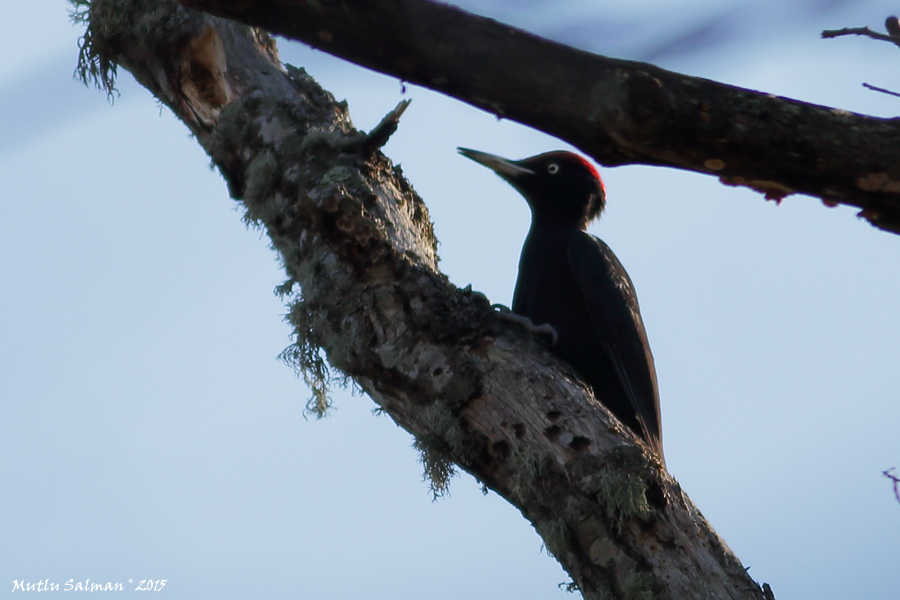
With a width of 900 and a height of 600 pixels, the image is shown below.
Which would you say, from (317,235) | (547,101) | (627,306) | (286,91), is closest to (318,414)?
(317,235)

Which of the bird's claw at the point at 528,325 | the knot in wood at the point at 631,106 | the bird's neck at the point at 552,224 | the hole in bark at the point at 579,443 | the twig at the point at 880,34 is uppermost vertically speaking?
the bird's neck at the point at 552,224

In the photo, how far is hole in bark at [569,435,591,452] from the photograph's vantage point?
246 centimetres

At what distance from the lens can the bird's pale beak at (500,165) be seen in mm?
4520

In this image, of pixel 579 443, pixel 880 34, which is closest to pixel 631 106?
pixel 880 34

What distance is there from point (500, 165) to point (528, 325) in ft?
5.95

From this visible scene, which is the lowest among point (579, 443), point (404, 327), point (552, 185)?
point (579, 443)

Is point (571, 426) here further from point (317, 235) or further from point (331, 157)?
point (331, 157)

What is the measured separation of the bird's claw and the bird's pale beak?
1227 mm

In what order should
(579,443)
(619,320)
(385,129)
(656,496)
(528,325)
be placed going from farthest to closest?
(619,320)
(385,129)
(528,325)
(579,443)
(656,496)

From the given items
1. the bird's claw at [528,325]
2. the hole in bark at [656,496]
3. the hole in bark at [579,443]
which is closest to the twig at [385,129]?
the bird's claw at [528,325]

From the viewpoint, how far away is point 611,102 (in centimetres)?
149

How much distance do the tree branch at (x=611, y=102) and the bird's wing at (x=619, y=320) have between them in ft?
7.16

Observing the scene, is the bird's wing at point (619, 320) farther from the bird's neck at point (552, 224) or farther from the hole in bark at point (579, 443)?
the hole in bark at point (579, 443)

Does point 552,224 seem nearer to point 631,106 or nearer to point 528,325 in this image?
point 528,325
